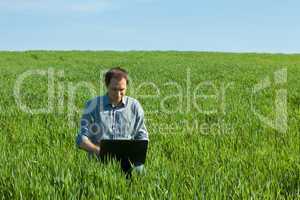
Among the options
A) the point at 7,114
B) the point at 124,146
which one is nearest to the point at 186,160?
the point at 124,146

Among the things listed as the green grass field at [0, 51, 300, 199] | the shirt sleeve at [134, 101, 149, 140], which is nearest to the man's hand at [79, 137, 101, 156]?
the green grass field at [0, 51, 300, 199]

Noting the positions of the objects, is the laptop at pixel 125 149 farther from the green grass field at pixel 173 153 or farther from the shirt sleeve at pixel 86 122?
the shirt sleeve at pixel 86 122

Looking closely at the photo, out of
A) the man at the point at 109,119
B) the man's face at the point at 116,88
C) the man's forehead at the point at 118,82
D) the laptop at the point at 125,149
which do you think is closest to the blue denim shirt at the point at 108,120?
the man at the point at 109,119

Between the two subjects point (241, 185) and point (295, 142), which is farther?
point (295, 142)

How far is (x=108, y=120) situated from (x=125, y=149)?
0.66 metres

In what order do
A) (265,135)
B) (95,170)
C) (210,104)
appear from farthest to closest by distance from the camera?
1. (210,104)
2. (265,135)
3. (95,170)

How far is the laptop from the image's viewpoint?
17.6 feet

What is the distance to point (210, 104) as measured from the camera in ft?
43.2

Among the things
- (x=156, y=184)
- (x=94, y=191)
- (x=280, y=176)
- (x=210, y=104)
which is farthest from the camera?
(x=210, y=104)

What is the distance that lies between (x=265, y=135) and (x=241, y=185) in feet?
13.5

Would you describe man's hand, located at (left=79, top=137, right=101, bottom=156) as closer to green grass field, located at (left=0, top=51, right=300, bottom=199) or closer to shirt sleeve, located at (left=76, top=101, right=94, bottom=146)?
shirt sleeve, located at (left=76, top=101, right=94, bottom=146)

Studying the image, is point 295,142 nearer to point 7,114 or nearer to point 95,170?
point 95,170

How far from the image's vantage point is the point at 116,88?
227 inches

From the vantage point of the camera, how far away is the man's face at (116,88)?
5.73m
